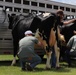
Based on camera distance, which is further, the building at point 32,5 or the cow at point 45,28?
the building at point 32,5

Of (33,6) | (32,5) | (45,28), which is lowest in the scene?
(33,6)

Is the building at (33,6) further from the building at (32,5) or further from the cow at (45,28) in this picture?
the cow at (45,28)

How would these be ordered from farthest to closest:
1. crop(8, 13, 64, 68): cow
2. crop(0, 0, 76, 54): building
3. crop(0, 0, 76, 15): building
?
crop(0, 0, 76, 15): building < crop(0, 0, 76, 54): building < crop(8, 13, 64, 68): cow

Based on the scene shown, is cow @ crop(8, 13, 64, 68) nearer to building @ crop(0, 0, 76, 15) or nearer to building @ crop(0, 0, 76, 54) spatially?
building @ crop(0, 0, 76, 54)

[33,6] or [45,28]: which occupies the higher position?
[45,28]

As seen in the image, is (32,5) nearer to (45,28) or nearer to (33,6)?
(33,6)

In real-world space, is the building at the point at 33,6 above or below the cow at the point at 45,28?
below

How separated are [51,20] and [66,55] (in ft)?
6.99

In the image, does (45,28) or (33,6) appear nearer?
(45,28)

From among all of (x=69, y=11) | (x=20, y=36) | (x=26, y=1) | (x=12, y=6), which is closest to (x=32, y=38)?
(x=20, y=36)

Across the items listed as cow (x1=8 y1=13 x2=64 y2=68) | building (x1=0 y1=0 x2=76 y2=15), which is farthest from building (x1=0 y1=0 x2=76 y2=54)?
cow (x1=8 y1=13 x2=64 y2=68)

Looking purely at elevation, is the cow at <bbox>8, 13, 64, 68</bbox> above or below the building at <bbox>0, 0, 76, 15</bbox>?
above

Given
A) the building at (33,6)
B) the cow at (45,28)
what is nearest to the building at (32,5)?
the building at (33,6)

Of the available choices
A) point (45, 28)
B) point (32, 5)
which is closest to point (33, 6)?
point (32, 5)
